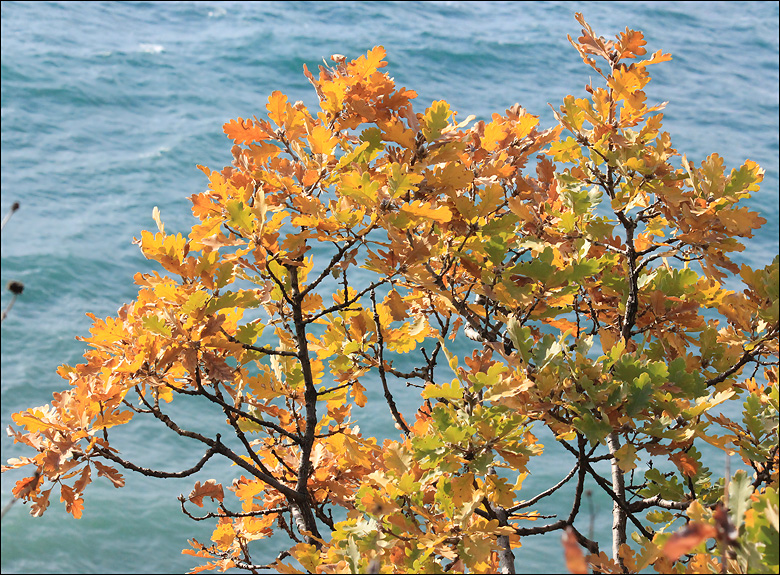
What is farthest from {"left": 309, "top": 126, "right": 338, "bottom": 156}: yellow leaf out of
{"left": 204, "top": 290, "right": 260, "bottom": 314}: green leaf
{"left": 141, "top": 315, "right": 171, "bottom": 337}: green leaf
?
{"left": 141, "top": 315, "right": 171, "bottom": 337}: green leaf

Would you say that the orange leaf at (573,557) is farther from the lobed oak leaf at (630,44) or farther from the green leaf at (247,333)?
the lobed oak leaf at (630,44)

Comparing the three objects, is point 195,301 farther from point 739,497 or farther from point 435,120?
point 739,497

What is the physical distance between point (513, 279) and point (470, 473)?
54 centimetres

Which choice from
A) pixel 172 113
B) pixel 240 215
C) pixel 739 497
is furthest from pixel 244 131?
pixel 172 113

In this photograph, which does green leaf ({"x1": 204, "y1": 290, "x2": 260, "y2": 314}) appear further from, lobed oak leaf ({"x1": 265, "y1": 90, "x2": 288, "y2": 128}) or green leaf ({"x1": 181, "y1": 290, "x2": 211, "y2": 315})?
lobed oak leaf ({"x1": 265, "y1": 90, "x2": 288, "y2": 128})

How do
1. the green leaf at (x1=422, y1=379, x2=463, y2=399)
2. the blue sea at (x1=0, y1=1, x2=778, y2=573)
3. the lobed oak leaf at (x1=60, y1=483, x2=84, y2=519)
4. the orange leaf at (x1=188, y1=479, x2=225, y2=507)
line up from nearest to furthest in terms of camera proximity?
the green leaf at (x1=422, y1=379, x2=463, y2=399), the lobed oak leaf at (x1=60, y1=483, x2=84, y2=519), the orange leaf at (x1=188, y1=479, x2=225, y2=507), the blue sea at (x1=0, y1=1, x2=778, y2=573)

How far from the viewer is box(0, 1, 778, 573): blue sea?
21.8 feet

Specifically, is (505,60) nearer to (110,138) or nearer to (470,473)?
(110,138)

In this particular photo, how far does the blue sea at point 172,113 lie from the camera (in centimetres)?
665

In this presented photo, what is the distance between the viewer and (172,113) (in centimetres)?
1288

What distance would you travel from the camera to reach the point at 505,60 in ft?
50.1

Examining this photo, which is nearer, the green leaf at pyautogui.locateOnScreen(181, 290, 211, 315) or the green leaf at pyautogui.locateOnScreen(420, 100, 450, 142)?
the green leaf at pyautogui.locateOnScreen(181, 290, 211, 315)

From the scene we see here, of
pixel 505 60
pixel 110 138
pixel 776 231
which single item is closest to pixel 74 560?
pixel 110 138

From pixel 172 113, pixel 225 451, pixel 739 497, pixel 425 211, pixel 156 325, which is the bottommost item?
pixel 739 497
